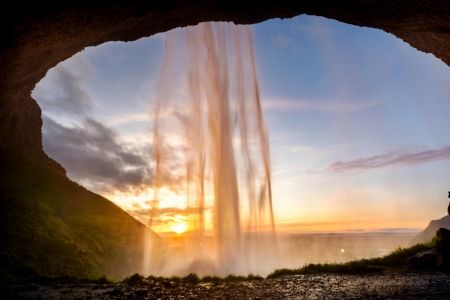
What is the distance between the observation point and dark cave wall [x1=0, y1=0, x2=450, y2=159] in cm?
977

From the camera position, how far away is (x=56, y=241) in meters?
27.2

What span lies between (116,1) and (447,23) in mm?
13780

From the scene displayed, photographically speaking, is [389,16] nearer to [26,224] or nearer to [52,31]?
[52,31]

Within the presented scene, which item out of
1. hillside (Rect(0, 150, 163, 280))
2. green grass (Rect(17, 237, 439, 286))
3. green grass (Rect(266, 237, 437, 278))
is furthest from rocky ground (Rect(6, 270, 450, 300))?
hillside (Rect(0, 150, 163, 280))

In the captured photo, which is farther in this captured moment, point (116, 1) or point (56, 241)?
point (56, 241)

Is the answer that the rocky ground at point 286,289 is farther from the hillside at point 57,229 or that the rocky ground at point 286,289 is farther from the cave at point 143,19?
the cave at point 143,19

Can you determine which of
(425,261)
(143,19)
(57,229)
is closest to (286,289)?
(425,261)

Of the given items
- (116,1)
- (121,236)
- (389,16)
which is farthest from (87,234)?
(389,16)

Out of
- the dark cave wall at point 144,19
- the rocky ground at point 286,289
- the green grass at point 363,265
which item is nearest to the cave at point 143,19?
the dark cave wall at point 144,19

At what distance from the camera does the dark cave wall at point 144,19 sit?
9.77 m

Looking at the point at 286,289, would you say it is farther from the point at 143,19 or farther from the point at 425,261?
the point at 143,19

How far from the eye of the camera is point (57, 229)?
30625 millimetres

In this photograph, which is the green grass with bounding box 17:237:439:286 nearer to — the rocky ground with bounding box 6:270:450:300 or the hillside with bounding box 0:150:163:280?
the rocky ground with bounding box 6:270:450:300

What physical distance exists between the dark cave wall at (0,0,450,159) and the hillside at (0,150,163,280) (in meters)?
15.0
